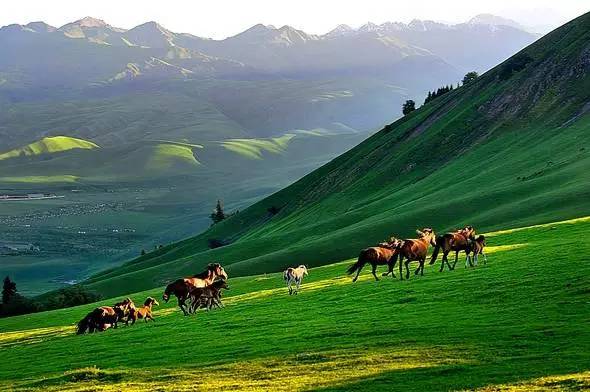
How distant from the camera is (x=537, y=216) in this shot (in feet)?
209

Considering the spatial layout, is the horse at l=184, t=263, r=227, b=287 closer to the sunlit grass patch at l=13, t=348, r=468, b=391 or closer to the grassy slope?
the grassy slope

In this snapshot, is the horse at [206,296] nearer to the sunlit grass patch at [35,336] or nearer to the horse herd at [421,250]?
the sunlit grass patch at [35,336]

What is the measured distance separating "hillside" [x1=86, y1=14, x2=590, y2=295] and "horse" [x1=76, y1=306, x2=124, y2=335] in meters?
36.1

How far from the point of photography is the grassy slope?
21.5 metres

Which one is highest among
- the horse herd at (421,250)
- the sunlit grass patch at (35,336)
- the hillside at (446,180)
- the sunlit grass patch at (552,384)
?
the hillside at (446,180)

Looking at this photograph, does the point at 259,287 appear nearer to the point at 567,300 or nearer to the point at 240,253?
the point at 567,300

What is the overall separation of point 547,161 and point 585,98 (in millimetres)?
32818

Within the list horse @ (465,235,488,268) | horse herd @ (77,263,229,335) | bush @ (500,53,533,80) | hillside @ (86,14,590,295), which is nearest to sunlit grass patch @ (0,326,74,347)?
horse herd @ (77,263,229,335)

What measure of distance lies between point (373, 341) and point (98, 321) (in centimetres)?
2275

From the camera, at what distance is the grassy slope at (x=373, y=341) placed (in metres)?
21.5

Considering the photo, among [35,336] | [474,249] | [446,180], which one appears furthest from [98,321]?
[446,180]

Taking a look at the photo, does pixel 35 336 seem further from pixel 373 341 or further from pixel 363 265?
pixel 373 341

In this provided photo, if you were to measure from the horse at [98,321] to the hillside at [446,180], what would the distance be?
36.1 metres

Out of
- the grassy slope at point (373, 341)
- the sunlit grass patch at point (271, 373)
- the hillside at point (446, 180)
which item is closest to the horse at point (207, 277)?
the grassy slope at point (373, 341)
